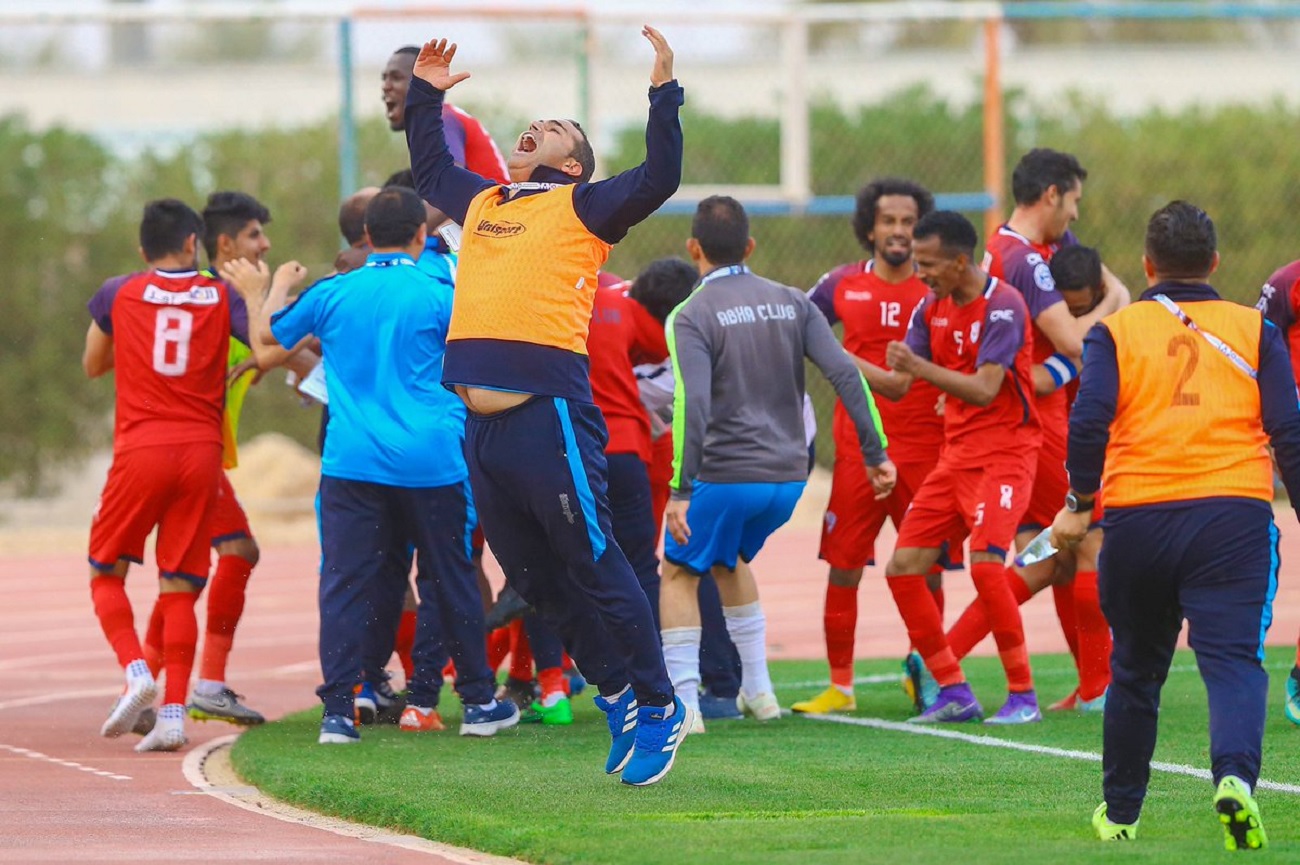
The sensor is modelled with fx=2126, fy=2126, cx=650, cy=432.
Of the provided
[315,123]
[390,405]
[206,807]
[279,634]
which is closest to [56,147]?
[315,123]

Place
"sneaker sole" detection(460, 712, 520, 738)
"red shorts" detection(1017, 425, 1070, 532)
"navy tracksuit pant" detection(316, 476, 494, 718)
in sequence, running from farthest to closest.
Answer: "red shorts" detection(1017, 425, 1070, 532) → "sneaker sole" detection(460, 712, 520, 738) → "navy tracksuit pant" detection(316, 476, 494, 718)

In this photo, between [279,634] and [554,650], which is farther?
[279,634]

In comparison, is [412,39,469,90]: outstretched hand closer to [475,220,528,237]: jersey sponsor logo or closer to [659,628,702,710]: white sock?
[475,220,528,237]: jersey sponsor logo

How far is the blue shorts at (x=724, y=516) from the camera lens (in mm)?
8758

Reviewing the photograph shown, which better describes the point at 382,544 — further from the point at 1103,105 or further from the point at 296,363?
the point at 1103,105

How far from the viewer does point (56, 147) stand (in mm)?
22391

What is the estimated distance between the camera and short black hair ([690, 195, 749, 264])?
8.73 meters

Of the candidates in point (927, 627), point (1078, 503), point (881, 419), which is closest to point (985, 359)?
point (881, 419)

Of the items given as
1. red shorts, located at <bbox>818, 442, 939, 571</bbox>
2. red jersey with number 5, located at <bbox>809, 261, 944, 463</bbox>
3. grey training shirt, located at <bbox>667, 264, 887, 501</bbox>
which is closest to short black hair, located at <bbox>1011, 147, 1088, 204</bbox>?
red jersey with number 5, located at <bbox>809, 261, 944, 463</bbox>

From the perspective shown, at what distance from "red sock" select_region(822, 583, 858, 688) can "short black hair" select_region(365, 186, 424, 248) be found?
2528mm

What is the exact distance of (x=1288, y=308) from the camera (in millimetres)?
8789

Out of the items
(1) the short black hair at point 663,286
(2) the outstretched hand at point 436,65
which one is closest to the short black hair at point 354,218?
(1) the short black hair at point 663,286

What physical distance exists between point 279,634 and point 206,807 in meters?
7.54

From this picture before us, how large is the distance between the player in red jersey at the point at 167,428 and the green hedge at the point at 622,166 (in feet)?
38.5
